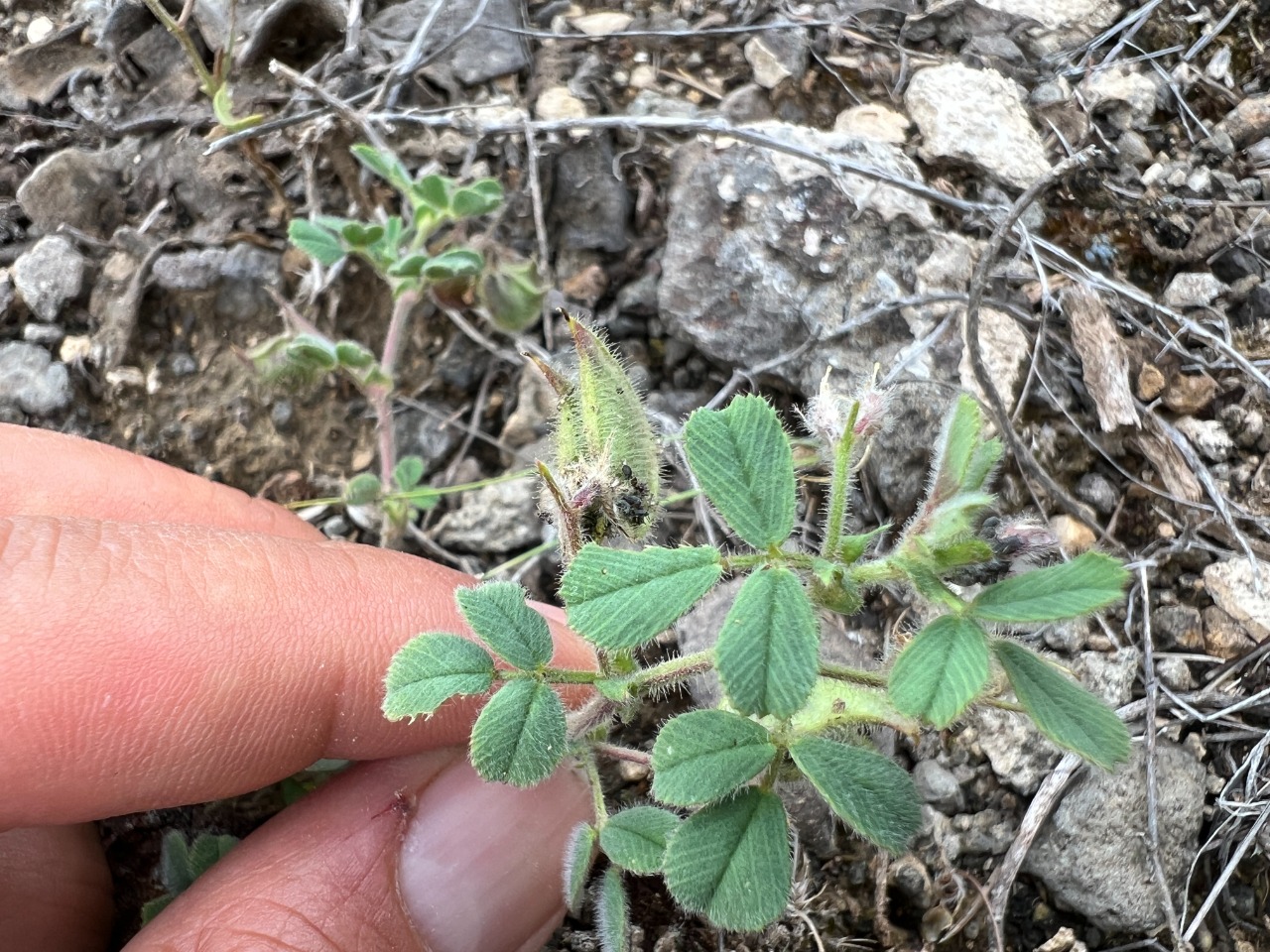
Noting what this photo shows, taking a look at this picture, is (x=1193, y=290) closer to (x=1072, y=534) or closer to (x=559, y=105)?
(x=1072, y=534)

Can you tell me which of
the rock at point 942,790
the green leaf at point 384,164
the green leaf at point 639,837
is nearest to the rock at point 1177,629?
the rock at point 942,790

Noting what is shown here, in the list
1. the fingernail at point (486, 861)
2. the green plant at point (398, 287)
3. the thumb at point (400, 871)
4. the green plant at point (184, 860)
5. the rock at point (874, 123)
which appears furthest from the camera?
the rock at point (874, 123)

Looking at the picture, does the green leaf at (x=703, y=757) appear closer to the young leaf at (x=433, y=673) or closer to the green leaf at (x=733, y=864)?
the green leaf at (x=733, y=864)

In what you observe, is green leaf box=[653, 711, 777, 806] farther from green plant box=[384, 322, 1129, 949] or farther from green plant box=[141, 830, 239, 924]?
green plant box=[141, 830, 239, 924]

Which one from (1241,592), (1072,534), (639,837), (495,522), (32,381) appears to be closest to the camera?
(639,837)

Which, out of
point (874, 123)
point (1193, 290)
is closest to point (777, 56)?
point (874, 123)
